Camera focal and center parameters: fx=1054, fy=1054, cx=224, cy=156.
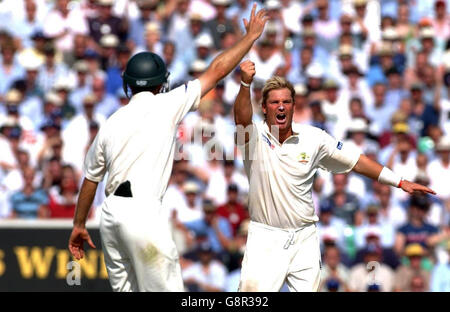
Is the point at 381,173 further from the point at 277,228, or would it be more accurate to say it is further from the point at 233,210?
the point at 233,210

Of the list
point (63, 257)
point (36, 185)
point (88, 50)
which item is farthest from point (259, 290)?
point (88, 50)

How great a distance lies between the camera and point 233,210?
13.0 metres

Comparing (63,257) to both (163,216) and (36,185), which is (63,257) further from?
(163,216)

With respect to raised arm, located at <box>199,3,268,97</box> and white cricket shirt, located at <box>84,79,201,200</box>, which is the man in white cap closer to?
raised arm, located at <box>199,3,268,97</box>

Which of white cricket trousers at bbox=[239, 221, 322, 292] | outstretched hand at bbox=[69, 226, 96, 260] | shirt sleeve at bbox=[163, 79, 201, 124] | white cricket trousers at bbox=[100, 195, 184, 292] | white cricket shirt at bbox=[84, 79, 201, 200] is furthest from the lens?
white cricket trousers at bbox=[239, 221, 322, 292]

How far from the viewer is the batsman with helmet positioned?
280 inches

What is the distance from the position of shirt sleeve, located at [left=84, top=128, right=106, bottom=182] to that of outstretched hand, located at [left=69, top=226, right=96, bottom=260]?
0.40 meters

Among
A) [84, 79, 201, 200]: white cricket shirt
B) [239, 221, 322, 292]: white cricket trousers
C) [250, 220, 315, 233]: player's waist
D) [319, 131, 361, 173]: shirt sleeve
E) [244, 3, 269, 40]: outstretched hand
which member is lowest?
[239, 221, 322, 292]: white cricket trousers

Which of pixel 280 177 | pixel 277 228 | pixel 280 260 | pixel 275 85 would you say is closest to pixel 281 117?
pixel 275 85

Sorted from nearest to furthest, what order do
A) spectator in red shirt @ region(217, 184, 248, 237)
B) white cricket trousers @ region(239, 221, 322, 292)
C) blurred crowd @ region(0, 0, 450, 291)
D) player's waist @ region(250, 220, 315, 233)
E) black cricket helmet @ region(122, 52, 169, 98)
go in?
1. black cricket helmet @ region(122, 52, 169, 98)
2. white cricket trousers @ region(239, 221, 322, 292)
3. player's waist @ region(250, 220, 315, 233)
4. blurred crowd @ region(0, 0, 450, 291)
5. spectator in red shirt @ region(217, 184, 248, 237)

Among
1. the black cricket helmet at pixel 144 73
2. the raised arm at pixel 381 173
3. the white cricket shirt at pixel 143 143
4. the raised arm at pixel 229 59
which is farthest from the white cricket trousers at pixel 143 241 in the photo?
the raised arm at pixel 381 173

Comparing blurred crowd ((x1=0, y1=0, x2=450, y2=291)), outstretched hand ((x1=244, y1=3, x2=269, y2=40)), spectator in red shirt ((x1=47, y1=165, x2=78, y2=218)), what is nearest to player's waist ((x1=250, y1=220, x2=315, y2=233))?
outstretched hand ((x1=244, y1=3, x2=269, y2=40))

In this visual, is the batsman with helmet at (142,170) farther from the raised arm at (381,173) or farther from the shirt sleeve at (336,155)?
the raised arm at (381,173)

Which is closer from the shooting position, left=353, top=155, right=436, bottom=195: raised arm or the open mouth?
the open mouth
